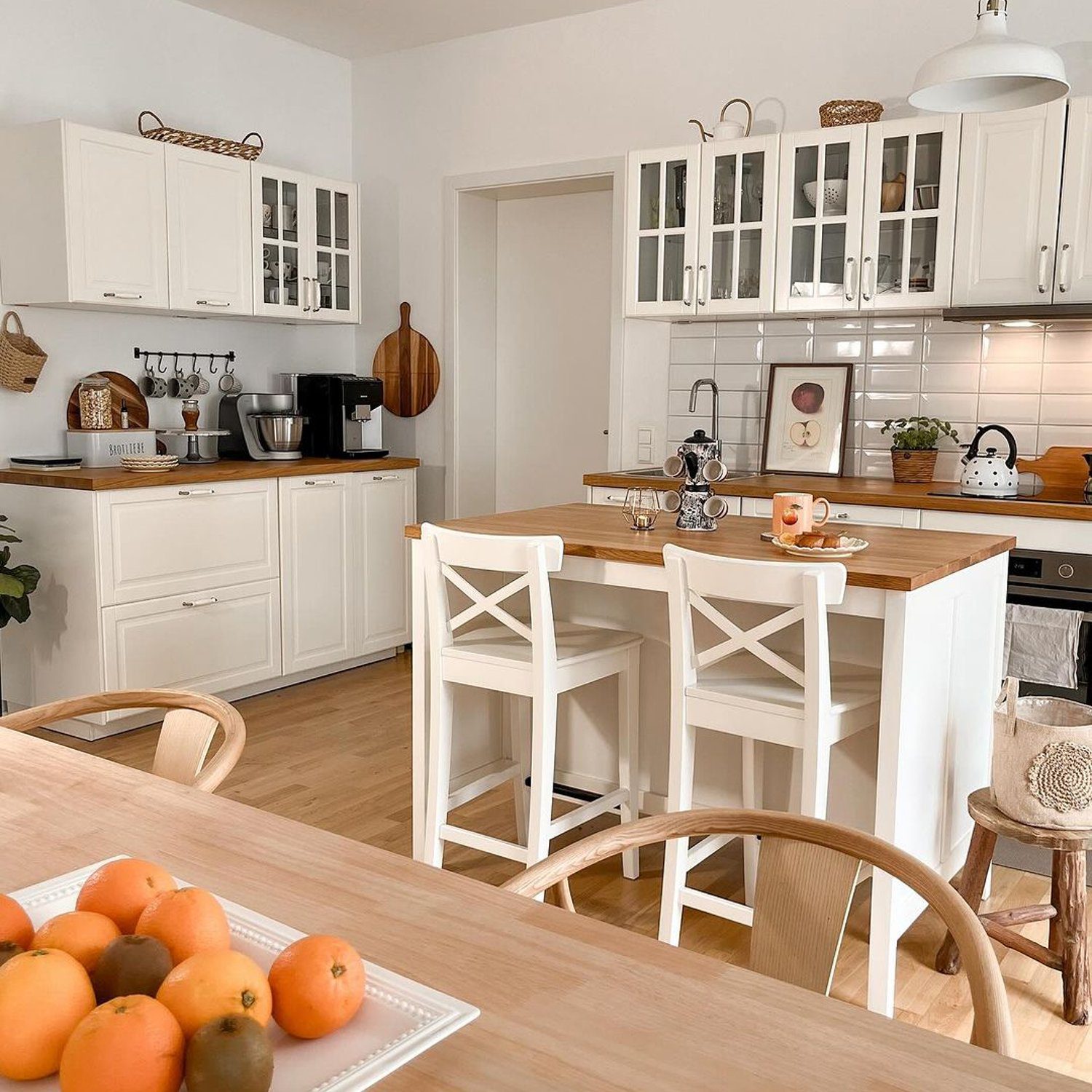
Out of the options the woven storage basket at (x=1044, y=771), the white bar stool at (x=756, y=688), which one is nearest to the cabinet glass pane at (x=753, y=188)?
the white bar stool at (x=756, y=688)

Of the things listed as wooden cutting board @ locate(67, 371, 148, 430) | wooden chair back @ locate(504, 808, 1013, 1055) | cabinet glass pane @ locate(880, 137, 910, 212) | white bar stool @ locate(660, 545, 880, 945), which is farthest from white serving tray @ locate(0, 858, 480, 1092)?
wooden cutting board @ locate(67, 371, 148, 430)

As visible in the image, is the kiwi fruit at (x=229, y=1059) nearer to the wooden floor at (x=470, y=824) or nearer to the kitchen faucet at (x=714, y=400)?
the wooden floor at (x=470, y=824)

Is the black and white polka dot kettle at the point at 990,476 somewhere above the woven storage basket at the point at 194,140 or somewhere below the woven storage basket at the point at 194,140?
below

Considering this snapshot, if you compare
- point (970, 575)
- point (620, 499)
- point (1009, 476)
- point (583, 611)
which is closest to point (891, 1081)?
point (970, 575)

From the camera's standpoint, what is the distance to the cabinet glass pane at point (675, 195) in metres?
4.41

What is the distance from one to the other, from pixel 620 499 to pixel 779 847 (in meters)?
3.21

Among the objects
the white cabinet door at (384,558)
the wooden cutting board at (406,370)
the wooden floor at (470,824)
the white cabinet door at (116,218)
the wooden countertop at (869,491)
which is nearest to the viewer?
the wooden floor at (470,824)

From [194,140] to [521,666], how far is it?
3.00m

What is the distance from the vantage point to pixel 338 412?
5.05 meters

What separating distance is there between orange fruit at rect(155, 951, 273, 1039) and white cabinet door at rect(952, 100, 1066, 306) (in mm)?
3619

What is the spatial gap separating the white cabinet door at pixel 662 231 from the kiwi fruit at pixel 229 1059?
13.0 feet

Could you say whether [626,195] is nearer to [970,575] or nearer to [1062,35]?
[1062,35]

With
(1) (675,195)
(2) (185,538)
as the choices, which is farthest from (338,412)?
(1) (675,195)

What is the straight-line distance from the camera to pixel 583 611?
3.06 m
